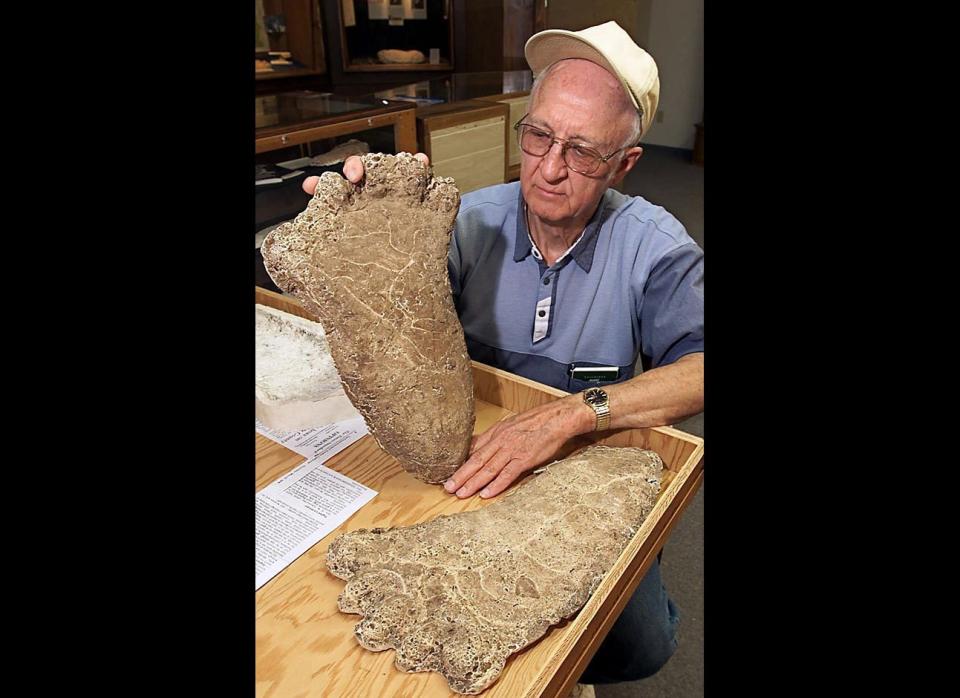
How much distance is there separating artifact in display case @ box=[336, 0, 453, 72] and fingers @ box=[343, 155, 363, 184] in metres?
2.31

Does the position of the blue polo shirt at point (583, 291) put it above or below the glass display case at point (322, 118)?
below

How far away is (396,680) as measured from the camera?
849 mm

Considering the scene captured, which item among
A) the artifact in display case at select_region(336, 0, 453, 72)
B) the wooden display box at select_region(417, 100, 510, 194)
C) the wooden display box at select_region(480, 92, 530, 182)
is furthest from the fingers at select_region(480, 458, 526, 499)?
the artifact in display case at select_region(336, 0, 453, 72)

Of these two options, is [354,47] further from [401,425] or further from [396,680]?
[396,680]

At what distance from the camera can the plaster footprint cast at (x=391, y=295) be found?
1.06 m

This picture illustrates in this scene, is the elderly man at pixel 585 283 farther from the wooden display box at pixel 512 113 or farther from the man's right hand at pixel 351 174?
the wooden display box at pixel 512 113

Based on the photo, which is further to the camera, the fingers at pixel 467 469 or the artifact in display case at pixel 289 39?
the artifact in display case at pixel 289 39

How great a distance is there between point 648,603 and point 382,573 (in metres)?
0.68

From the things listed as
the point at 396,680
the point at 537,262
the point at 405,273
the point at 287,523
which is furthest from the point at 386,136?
the point at 396,680

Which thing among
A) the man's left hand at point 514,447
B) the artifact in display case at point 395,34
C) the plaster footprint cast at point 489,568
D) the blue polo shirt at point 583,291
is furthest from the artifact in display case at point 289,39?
the plaster footprint cast at point 489,568

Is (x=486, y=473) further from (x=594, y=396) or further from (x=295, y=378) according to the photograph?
(x=295, y=378)

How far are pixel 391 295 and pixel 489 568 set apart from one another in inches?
18.9

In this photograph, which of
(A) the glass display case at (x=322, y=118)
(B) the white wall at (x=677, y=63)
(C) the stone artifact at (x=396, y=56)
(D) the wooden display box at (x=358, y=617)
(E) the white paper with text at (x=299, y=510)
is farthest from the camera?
(B) the white wall at (x=677, y=63)

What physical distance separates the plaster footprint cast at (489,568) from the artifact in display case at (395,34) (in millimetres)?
2677
